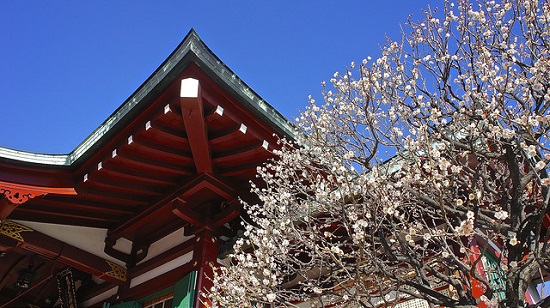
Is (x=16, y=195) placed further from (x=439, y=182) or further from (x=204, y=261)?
(x=439, y=182)

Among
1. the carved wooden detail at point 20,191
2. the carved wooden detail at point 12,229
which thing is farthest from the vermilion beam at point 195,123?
the carved wooden detail at point 12,229

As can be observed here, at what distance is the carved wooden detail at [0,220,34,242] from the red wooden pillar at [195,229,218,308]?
A: 287cm

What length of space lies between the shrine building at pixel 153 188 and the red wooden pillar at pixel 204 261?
0.02 metres

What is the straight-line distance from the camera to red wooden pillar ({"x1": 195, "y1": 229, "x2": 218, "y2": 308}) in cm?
647

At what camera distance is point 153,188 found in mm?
7676

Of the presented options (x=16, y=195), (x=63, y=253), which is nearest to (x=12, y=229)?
(x=63, y=253)

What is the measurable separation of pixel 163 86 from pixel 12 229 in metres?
3.65

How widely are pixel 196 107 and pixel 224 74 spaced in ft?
1.81

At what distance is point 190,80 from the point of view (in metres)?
5.75

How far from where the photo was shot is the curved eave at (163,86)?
5.74 meters

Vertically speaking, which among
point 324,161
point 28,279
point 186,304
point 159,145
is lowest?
point 186,304

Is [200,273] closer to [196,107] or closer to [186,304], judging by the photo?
[186,304]

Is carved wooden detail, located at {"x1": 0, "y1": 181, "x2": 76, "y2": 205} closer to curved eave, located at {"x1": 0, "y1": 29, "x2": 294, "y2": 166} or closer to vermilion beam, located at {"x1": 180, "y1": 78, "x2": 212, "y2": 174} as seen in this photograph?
curved eave, located at {"x1": 0, "y1": 29, "x2": 294, "y2": 166}

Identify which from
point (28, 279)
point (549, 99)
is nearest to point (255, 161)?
point (549, 99)
